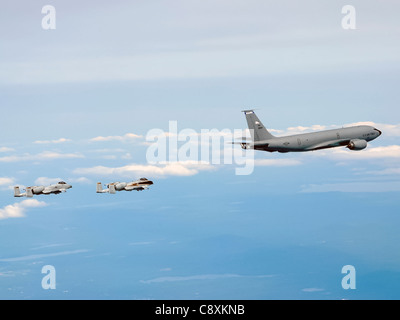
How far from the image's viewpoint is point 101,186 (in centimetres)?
18662

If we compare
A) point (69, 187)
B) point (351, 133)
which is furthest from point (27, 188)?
point (351, 133)

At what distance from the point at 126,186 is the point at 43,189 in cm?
2108

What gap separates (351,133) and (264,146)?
23883 mm

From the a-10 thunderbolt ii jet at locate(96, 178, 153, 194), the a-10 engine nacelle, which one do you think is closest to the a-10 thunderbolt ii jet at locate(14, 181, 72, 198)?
the a-10 thunderbolt ii jet at locate(96, 178, 153, 194)

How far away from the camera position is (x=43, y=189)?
622 ft

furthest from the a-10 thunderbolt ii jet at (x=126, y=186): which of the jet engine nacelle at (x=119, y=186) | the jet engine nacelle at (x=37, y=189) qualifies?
the jet engine nacelle at (x=37, y=189)

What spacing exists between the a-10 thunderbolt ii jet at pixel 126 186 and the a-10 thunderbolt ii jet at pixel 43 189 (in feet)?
29.4

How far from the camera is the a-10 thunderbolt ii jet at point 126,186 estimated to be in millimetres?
185750

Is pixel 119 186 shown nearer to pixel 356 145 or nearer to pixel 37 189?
pixel 37 189

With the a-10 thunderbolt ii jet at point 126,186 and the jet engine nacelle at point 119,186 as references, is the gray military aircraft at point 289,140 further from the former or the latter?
the jet engine nacelle at point 119,186
